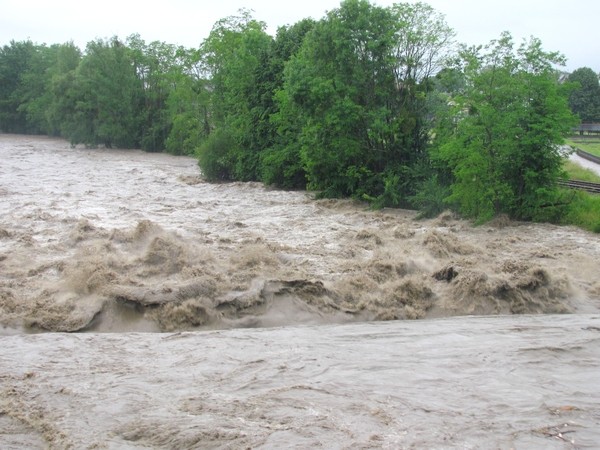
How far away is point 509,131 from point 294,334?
1483cm

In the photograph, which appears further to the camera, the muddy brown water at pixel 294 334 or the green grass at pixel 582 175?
the green grass at pixel 582 175

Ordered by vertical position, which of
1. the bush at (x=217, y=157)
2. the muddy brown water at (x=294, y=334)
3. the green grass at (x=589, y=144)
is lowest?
the muddy brown water at (x=294, y=334)

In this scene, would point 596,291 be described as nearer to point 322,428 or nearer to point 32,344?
point 322,428

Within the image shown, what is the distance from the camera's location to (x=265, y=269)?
1667 cm

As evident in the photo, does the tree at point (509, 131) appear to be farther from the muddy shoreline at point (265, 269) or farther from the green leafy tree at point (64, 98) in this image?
the green leafy tree at point (64, 98)

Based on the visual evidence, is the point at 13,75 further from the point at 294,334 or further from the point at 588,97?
the point at 294,334

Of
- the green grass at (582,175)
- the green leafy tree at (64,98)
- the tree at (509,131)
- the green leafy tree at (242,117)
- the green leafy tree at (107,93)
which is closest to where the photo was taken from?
the tree at (509,131)

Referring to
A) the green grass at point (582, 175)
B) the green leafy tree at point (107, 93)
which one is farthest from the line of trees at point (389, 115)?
the green leafy tree at point (107, 93)

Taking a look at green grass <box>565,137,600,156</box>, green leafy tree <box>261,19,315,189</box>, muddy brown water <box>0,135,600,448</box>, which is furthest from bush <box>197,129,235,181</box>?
green grass <box>565,137,600,156</box>

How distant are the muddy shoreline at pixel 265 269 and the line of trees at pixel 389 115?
2249mm

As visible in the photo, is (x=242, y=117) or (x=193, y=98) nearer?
(x=242, y=117)

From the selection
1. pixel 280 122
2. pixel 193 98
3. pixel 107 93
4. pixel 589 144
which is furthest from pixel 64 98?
pixel 589 144

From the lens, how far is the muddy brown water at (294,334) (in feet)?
27.5

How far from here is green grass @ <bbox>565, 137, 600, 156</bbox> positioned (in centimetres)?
5134
